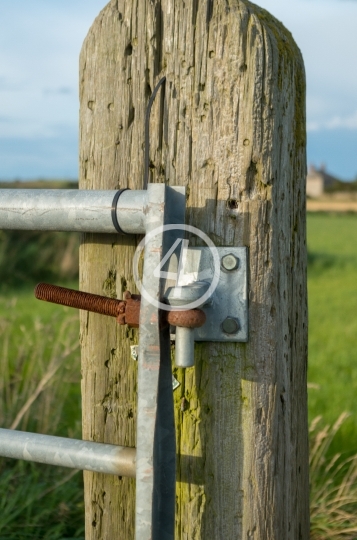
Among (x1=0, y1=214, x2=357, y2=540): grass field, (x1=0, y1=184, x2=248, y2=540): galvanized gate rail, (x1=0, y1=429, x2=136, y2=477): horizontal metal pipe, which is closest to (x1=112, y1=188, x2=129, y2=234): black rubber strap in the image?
(x1=0, y1=184, x2=248, y2=540): galvanized gate rail

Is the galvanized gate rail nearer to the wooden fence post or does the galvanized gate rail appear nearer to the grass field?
the wooden fence post

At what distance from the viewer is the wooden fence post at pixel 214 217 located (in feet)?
4.71

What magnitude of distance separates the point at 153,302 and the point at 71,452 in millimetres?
463

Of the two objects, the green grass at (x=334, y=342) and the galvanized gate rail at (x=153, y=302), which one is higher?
the green grass at (x=334, y=342)

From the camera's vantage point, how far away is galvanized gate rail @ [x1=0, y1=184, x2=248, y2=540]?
1356mm

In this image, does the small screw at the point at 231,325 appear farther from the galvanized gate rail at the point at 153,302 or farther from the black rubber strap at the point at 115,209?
the black rubber strap at the point at 115,209

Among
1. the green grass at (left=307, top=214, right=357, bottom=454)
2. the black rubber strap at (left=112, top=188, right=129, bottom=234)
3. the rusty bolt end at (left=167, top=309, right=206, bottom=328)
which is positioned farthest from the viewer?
the green grass at (left=307, top=214, right=357, bottom=454)

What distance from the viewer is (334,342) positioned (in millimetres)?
7770

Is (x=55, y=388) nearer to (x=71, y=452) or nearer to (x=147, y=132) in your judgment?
(x=71, y=452)

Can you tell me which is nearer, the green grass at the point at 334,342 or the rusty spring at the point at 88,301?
the rusty spring at the point at 88,301

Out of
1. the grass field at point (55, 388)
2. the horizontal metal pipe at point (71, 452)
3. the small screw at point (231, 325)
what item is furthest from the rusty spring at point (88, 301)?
the grass field at point (55, 388)

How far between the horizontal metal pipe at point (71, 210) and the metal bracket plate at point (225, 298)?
0.16 metres

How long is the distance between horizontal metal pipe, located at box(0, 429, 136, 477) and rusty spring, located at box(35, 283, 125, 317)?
333mm

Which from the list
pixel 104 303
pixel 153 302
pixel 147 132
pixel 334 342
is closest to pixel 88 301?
pixel 104 303
